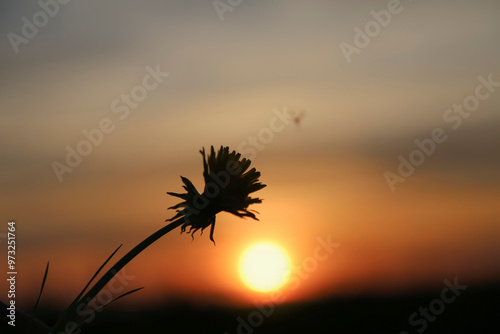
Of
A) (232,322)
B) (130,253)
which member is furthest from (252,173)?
(232,322)

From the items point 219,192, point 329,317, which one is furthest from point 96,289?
point 329,317

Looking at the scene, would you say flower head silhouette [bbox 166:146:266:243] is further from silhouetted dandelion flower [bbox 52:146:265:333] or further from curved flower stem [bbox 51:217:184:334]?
curved flower stem [bbox 51:217:184:334]

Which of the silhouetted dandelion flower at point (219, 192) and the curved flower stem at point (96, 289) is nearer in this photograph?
the curved flower stem at point (96, 289)

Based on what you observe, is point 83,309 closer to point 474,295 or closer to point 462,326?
point 462,326

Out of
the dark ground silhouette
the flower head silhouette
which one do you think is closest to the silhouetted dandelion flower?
the flower head silhouette

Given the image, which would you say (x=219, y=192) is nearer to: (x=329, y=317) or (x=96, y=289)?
(x=96, y=289)

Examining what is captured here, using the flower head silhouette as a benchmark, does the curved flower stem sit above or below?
below

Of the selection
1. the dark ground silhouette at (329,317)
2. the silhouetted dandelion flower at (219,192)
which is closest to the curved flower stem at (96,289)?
the silhouetted dandelion flower at (219,192)

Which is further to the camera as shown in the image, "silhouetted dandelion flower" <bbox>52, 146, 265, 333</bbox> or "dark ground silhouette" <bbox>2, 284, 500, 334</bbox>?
"dark ground silhouette" <bbox>2, 284, 500, 334</bbox>

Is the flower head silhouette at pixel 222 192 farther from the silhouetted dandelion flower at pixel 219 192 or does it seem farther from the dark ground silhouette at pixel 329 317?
the dark ground silhouette at pixel 329 317
